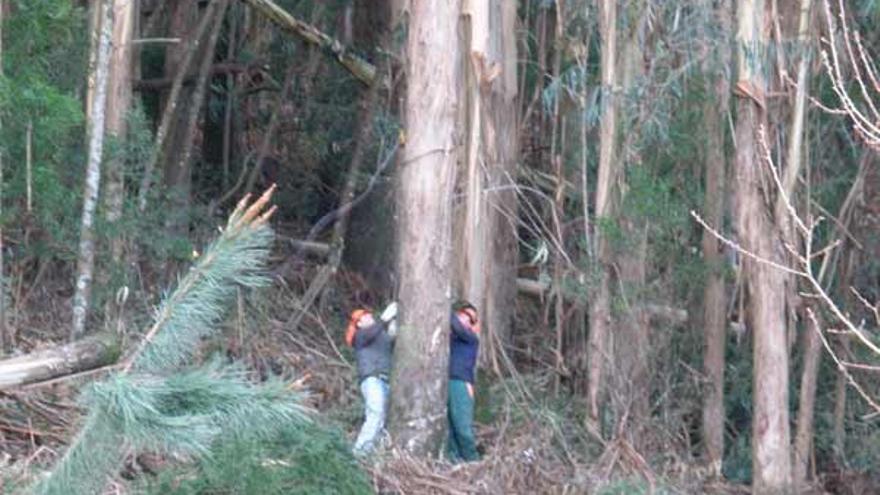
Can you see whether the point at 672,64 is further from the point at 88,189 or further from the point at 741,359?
the point at 88,189

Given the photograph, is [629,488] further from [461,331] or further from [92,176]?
[92,176]

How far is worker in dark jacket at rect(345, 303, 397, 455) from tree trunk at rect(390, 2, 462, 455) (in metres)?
0.18

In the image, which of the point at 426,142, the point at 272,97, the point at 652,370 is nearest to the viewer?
the point at 426,142

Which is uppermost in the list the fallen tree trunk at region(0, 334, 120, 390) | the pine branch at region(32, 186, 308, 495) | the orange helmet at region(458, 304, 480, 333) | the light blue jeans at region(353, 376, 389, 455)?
the pine branch at region(32, 186, 308, 495)

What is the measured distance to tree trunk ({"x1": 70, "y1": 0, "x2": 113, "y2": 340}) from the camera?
16531mm

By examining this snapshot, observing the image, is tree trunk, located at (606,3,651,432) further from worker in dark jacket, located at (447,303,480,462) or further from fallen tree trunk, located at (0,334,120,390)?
fallen tree trunk, located at (0,334,120,390)

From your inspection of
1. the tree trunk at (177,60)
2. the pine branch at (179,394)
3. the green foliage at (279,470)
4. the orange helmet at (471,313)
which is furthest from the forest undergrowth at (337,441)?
the pine branch at (179,394)

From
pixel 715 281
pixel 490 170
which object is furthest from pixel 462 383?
pixel 715 281

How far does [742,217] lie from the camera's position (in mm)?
17156

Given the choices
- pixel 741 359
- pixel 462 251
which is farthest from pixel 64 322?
pixel 741 359

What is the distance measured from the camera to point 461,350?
55.2 ft

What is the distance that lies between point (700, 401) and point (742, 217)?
112 inches

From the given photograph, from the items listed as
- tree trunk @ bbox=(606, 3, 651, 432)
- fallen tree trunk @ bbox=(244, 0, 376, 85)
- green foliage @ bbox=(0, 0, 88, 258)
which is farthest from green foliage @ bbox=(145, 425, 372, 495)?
fallen tree trunk @ bbox=(244, 0, 376, 85)

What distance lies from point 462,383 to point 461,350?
0.29 meters
